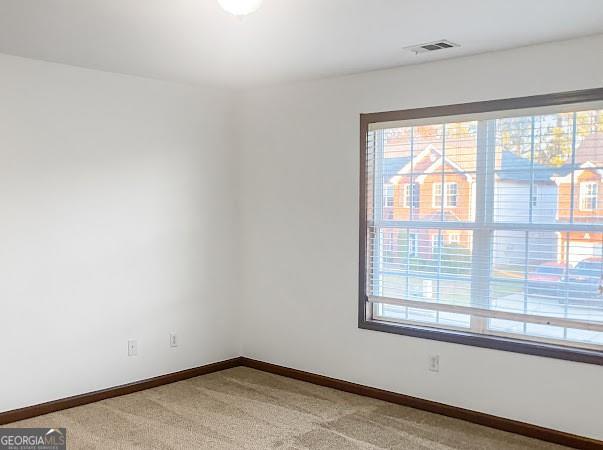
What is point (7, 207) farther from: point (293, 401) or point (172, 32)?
point (293, 401)

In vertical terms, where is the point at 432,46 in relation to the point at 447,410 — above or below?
above

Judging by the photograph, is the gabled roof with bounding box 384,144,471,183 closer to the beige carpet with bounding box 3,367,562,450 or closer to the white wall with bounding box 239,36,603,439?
the white wall with bounding box 239,36,603,439

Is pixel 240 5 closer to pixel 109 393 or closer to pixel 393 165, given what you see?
pixel 393 165

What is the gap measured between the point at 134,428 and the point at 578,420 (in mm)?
2725

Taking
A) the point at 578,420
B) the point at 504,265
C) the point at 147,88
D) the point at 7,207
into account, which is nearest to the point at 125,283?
the point at 7,207

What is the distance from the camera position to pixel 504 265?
3.65 metres

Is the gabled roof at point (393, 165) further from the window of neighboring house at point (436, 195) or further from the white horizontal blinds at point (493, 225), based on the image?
the window of neighboring house at point (436, 195)

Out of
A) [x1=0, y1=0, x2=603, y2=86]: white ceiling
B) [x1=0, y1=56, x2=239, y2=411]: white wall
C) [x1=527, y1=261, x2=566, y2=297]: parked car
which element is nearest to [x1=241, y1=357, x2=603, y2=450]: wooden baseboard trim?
[x1=0, y1=56, x2=239, y2=411]: white wall

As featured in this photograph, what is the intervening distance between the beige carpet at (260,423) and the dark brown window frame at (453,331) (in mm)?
534

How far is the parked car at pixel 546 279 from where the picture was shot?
3.42m

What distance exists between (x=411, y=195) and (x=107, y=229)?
2237mm

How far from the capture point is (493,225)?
3.68 meters

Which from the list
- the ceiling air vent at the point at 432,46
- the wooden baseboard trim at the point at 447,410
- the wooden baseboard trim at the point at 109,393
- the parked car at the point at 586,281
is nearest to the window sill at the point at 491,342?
the parked car at the point at 586,281

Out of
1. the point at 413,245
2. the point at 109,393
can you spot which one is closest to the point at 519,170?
the point at 413,245
